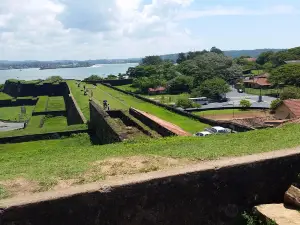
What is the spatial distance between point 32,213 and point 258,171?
2509mm

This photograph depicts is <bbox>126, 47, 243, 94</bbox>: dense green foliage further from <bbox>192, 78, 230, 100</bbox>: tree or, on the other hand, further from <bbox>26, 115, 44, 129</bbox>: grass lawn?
<bbox>26, 115, 44, 129</bbox>: grass lawn

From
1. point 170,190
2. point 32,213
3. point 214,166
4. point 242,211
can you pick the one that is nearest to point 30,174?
point 32,213

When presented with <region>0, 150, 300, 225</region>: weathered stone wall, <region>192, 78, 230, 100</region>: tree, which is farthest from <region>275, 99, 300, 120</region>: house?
<region>0, 150, 300, 225</region>: weathered stone wall

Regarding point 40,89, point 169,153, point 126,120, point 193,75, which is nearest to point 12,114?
point 40,89

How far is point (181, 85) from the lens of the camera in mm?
46406

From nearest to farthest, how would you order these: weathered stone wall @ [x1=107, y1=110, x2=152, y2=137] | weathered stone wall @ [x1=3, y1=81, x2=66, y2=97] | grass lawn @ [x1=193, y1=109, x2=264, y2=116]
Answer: weathered stone wall @ [x1=107, y1=110, x2=152, y2=137], grass lawn @ [x1=193, y1=109, x2=264, y2=116], weathered stone wall @ [x1=3, y1=81, x2=66, y2=97]

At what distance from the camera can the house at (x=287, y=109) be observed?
822 inches

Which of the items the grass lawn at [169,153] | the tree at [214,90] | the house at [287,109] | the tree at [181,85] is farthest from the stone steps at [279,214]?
the tree at [181,85]

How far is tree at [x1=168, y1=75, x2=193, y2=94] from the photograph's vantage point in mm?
46031

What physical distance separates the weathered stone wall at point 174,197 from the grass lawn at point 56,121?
22.9m

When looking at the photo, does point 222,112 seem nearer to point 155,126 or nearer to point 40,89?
point 155,126

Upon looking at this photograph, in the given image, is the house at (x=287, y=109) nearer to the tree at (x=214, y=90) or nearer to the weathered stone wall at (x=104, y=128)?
the weathered stone wall at (x=104, y=128)

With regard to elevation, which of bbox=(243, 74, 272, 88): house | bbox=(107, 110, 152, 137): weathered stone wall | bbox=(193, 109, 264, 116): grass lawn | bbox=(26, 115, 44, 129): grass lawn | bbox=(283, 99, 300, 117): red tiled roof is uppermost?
bbox=(107, 110, 152, 137): weathered stone wall

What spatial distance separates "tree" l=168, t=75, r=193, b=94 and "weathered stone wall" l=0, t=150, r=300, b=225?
41666 millimetres
